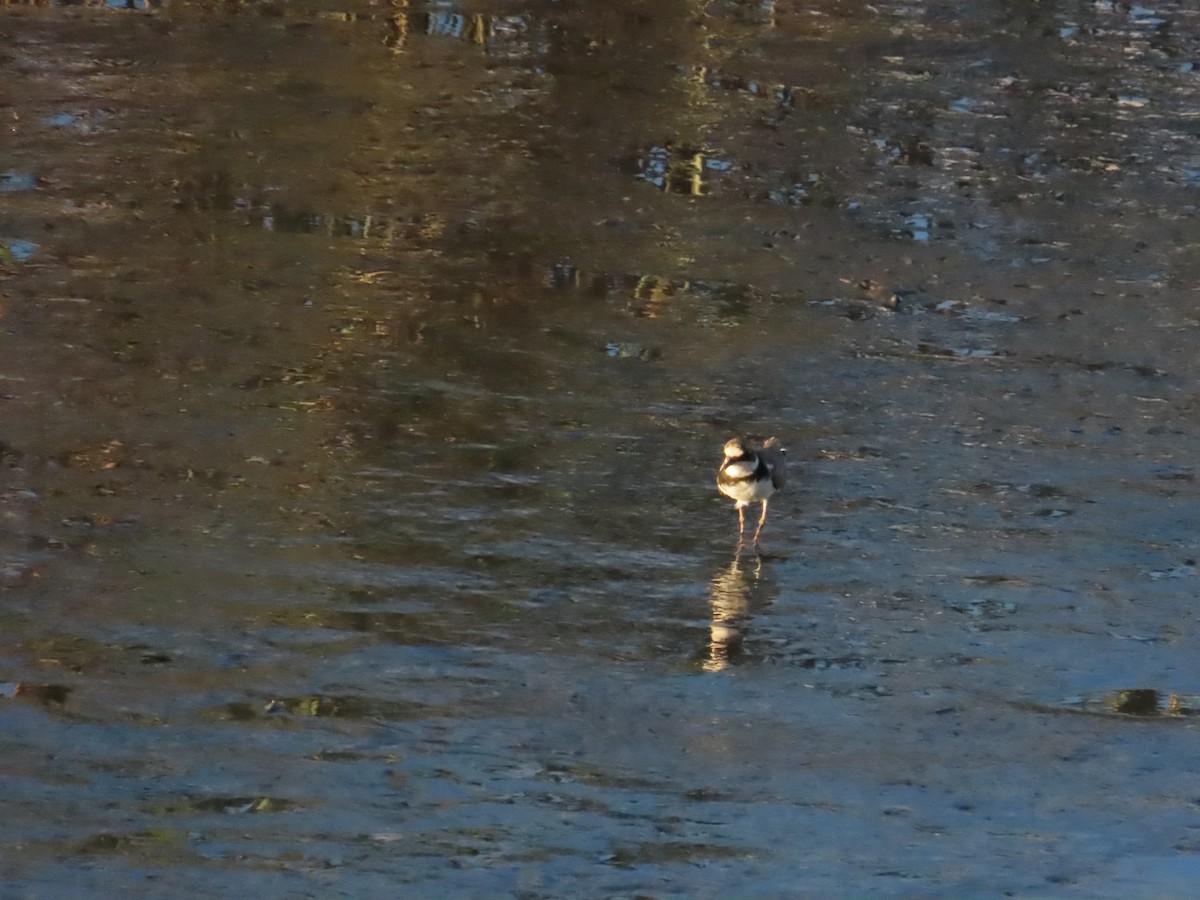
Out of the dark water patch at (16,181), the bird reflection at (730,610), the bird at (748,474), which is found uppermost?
the dark water patch at (16,181)

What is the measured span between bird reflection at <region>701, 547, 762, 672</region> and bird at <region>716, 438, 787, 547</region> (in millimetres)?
249

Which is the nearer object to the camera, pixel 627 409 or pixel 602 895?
pixel 602 895

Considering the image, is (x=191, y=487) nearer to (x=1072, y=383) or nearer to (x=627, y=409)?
(x=627, y=409)

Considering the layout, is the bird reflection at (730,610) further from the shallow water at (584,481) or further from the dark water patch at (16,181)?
the dark water patch at (16,181)

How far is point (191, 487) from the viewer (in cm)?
757

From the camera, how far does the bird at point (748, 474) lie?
718 cm

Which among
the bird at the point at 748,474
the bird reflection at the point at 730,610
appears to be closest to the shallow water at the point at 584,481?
the bird reflection at the point at 730,610

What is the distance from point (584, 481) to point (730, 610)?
1.18m

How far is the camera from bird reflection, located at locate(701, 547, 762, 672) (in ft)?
21.6

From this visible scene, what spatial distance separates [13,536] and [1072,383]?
509 cm

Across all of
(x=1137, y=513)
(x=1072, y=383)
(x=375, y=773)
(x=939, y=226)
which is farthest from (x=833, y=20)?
(x=375, y=773)

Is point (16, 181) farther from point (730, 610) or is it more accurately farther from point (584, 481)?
point (730, 610)

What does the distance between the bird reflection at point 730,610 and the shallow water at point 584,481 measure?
0.02m

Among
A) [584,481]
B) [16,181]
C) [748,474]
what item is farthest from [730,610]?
[16,181]
